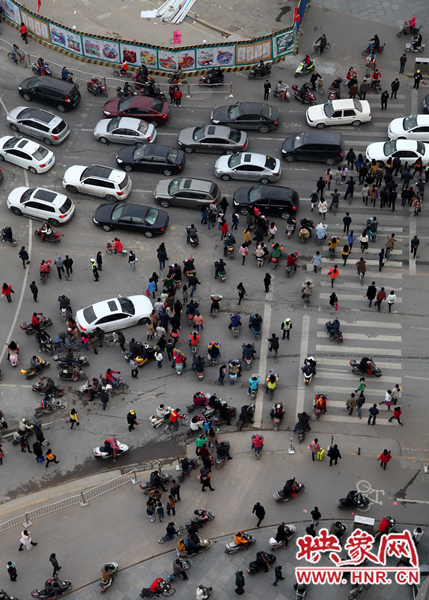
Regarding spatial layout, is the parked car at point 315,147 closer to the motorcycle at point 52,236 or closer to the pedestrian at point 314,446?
the motorcycle at point 52,236

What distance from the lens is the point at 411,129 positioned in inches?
1609

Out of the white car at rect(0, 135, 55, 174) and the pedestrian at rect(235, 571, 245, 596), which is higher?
the white car at rect(0, 135, 55, 174)

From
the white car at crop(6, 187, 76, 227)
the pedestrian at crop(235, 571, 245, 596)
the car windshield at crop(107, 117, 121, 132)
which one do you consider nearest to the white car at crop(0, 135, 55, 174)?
the white car at crop(6, 187, 76, 227)

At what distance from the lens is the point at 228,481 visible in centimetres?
2852

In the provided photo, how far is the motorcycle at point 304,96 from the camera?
44344 millimetres

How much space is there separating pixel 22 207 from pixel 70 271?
4.76 metres

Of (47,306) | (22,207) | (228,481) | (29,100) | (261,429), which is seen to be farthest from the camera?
(29,100)

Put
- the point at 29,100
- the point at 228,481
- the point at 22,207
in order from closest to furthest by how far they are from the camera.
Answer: the point at 228,481, the point at 22,207, the point at 29,100

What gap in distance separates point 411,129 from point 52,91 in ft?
69.8

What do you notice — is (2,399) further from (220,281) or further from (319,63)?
(319,63)

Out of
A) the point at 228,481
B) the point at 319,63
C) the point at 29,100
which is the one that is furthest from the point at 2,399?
the point at 319,63

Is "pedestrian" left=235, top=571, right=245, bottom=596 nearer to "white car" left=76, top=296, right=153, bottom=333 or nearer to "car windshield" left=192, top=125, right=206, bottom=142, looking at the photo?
"white car" left=76, top=296, right=153, bottom=333

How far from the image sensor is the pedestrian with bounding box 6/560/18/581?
24986 mm

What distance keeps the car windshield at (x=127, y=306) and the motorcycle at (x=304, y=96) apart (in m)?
19.0
